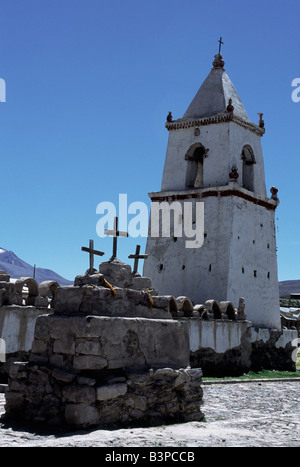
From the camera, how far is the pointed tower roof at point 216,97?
70.5 feet

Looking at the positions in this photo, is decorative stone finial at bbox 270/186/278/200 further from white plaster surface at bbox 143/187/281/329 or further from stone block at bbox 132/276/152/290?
stone block at bbox 132/276/152/290

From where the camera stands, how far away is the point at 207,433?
23.3 feet

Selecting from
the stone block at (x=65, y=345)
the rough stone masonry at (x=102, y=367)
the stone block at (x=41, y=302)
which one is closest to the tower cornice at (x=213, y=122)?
the stone block at (x=41, y=302)

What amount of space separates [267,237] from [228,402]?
465 inches

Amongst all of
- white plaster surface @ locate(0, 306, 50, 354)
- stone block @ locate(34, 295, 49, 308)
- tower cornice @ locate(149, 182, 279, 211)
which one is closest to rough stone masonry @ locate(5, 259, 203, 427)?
white plaster surface @ locate(0, 306, 50, 354)

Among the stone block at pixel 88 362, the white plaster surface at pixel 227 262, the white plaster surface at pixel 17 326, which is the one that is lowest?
the stone block at pixel 88 362

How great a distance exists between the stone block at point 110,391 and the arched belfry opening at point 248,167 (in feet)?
50.8

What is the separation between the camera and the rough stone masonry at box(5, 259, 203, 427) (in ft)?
23.2

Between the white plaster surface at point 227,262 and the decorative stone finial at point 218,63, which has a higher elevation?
the decorative stone finial at point 218,63

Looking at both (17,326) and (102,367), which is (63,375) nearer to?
(102,367)

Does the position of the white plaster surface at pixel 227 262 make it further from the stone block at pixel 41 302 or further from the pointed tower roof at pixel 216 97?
the stone block at pixel 41 302

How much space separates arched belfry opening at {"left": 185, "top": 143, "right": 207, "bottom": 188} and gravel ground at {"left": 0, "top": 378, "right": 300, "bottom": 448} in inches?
482

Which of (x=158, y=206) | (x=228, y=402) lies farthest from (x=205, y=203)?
(x=228, y=402)
